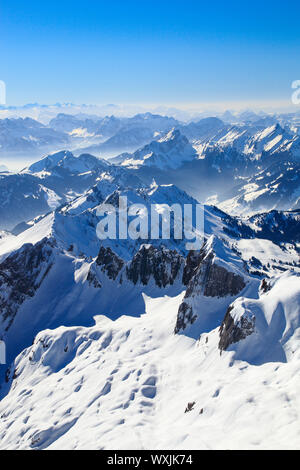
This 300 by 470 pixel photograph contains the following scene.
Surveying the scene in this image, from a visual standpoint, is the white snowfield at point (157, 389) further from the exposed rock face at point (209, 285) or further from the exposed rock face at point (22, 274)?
the exposed rock face at point (22, 274)

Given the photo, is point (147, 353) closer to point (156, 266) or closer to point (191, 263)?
point (191, 263)

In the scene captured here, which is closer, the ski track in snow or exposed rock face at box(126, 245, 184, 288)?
the ski track in snow

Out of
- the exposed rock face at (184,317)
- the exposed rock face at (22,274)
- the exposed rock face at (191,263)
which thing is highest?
the exposed rock face at (191,263)

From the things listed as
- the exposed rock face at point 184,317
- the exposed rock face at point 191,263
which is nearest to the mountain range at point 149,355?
the exposed rock face at point 184,317

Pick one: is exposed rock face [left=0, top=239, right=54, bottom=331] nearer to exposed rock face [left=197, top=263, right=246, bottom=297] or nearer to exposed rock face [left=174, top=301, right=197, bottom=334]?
exposed rock face [left=174, top=301, right=197, bottom=334]

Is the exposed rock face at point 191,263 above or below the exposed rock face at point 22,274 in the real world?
above

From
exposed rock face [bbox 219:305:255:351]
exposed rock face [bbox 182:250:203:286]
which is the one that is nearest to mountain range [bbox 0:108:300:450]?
exposed rock face [bbox 219:305:255:351]
